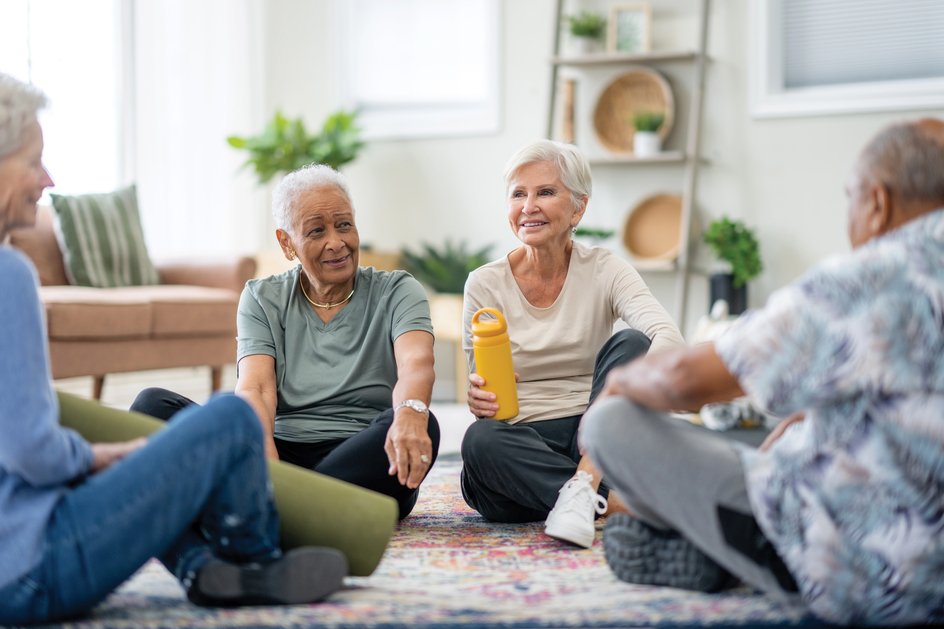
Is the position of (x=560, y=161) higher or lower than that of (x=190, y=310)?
higher

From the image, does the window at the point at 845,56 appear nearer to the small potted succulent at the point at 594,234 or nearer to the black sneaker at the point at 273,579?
the small potted succulent at the point at 594,234

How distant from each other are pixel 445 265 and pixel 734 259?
4.95 feet

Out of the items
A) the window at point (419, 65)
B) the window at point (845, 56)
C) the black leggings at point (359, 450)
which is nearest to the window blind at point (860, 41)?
the window at point (845, 56)

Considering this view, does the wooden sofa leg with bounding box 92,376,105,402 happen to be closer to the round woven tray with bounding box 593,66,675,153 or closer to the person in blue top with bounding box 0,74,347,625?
the person in blue top with bounding box 0,74,347,625

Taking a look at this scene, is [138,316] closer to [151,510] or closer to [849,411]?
[151,510]

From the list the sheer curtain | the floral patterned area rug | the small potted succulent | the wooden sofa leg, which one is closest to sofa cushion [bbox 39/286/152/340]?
the wooden sofa leg

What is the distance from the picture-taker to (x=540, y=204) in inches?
76.4

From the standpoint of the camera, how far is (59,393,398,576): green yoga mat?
1.31 meters

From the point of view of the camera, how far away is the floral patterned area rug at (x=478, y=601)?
1.16 metres

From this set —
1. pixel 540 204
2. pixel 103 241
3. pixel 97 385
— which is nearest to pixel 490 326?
pixel 540 204

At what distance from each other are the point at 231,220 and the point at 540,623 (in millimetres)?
4626


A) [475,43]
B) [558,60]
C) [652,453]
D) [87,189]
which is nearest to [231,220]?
[87,189]

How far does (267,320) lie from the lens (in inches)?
72.5

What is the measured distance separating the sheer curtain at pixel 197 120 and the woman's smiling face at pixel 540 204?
11.0 feet
